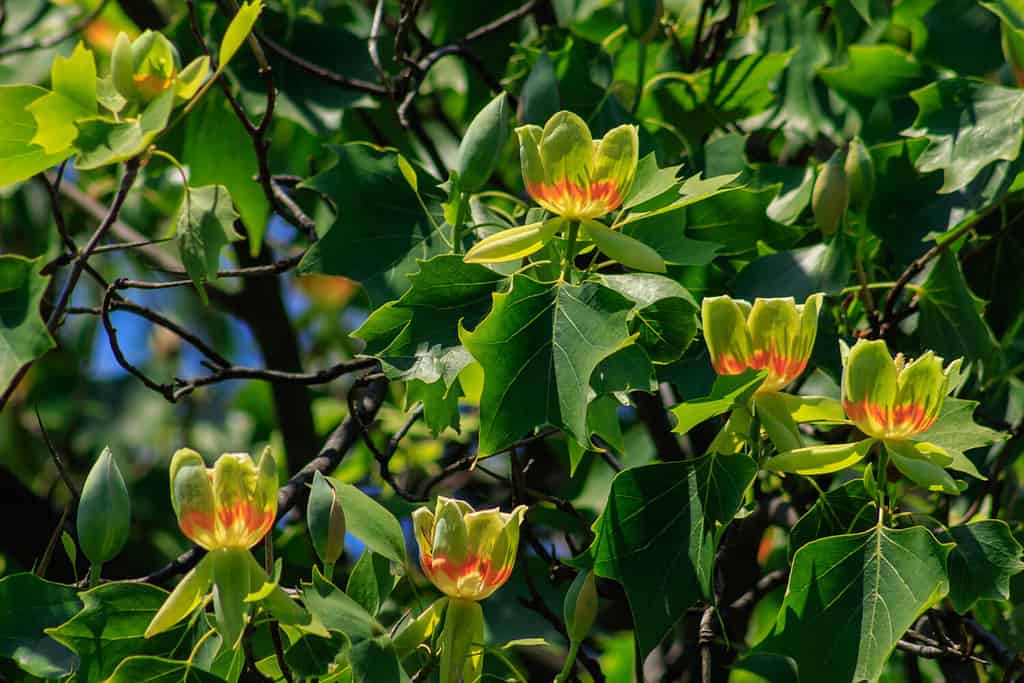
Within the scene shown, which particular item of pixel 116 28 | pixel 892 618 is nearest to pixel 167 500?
pixel 116 28

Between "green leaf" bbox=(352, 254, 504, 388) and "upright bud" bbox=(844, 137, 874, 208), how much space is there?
2.16ft

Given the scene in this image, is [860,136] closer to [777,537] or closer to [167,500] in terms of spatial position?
[777,537]

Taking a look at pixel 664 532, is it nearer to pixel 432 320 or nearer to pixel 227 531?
pixel 432 320

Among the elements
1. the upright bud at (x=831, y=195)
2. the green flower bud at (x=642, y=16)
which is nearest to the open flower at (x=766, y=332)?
the upright bud at (x=831, y=195)

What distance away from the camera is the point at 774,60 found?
2404 mm

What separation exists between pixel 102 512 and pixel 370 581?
1.06 feet

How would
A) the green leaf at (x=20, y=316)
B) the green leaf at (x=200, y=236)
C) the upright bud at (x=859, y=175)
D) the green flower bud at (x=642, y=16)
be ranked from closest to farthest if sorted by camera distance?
the green leaf at (x=20, y=316) < the green leaf at (x=200, y=236) < the upright bud at (x=859, y=175) < the green flower bud at (x=642, y=16)

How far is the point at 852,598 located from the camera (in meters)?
1.49

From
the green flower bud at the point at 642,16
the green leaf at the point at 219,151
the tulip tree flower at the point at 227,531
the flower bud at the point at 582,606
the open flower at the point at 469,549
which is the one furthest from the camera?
the green leaf at the point at 219,151

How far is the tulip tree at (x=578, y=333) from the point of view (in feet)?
4.76

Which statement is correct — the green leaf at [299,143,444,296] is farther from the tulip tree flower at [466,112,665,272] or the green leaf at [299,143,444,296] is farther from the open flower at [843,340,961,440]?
the open flower at [843,340,961,440]

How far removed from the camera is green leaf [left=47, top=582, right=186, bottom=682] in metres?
1.47

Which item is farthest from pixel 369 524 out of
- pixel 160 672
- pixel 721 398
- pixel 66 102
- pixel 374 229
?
pixel 66 102

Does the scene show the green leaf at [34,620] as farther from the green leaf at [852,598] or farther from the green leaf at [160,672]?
the green leaf at [852,598]
